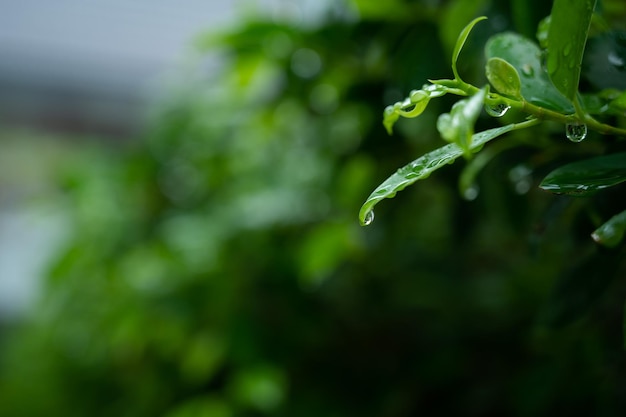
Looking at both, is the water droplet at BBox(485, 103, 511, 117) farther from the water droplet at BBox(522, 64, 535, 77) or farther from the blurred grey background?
the blurred grey background

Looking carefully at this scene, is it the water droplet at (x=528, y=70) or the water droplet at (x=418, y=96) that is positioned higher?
the water droplet at (x=418, y=96)

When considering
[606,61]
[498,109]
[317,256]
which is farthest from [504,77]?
[317,256]

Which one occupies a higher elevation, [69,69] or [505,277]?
[69,69]

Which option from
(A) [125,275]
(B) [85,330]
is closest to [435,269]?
(A) [125,275]

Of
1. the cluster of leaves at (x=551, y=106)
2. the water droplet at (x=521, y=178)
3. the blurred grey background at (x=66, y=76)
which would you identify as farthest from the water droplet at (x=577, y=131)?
the blurred grey background at (x=66, y=76)

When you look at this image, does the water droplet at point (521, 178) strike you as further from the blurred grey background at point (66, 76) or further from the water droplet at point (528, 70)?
the blurred grey background at point (66, 76)

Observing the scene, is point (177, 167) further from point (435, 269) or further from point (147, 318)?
point (435, 269)
